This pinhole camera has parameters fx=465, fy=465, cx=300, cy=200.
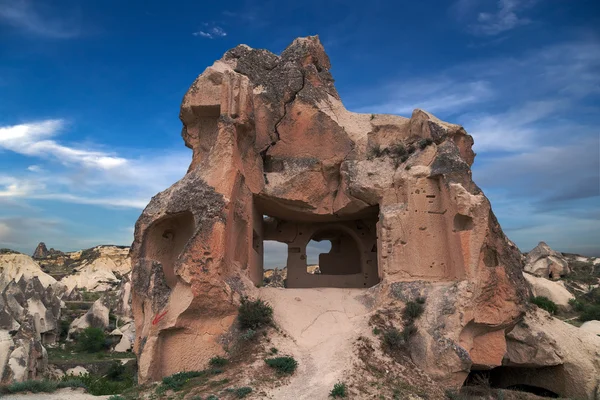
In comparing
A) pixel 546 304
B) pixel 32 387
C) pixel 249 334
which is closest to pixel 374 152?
pixel 249 334

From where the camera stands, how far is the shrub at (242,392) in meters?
7.43

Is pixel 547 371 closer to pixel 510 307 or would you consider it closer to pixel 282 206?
pixel 510 307

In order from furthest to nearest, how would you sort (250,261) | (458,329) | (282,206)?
(282,206), (250,261), (458,329)

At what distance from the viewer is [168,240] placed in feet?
36.7

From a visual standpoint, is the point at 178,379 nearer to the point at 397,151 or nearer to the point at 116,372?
the point at 397,151

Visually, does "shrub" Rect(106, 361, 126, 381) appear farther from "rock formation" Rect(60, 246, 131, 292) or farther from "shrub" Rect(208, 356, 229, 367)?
"rock formation" Rect(60, 246, 131, 292)

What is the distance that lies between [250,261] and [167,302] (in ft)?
8.93

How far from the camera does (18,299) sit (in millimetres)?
27062

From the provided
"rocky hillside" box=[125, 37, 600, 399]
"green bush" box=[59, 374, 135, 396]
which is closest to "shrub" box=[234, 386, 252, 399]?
"rocky hillside" box=[125, 37, 600, 399]

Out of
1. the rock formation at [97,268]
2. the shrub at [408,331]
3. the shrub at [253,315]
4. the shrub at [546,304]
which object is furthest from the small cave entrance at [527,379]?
the rock formation at [97,268]

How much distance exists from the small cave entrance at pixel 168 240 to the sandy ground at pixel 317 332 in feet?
7.25

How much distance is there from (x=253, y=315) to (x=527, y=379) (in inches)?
324

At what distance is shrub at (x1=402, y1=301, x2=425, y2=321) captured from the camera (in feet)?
33.0

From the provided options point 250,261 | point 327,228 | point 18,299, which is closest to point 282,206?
point 250,261
